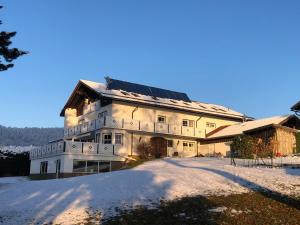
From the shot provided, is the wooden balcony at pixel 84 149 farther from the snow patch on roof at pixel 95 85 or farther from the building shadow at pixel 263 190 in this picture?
the building shadow at pixel 263 190

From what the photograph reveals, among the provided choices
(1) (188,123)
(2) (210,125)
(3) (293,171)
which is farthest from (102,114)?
(3) (293,171)

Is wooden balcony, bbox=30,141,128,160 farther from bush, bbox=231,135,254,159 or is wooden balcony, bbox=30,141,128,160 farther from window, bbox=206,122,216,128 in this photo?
window, bbox=206,122,216,128

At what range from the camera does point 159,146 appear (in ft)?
147

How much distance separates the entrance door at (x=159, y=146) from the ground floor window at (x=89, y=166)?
7.39 metres

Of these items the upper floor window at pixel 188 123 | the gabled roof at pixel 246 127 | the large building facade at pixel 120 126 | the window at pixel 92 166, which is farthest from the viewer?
the upper floor window at pixel 188 123

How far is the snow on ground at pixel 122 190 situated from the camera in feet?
55.6

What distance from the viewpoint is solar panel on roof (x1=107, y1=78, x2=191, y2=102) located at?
47469 mm

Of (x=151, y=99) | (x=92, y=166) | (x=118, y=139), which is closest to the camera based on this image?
(x=92, y=166)

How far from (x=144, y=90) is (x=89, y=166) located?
616 inches

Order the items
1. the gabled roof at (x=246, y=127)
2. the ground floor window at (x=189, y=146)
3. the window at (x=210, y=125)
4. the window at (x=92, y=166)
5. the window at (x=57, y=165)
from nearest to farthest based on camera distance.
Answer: the window at (x=92, y=166) → the window at (x=57, y=165) → the gabled roof at (x=246, y=127) → the ground floor window at (x=189, y=146) → the window at (x=210, y=125)

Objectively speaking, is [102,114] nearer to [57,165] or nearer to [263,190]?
[57,165]

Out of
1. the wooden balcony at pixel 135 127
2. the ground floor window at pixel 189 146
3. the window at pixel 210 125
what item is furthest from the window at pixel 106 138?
the window at pixel 210 125

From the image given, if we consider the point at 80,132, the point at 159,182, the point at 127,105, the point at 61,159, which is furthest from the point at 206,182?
the point at 80,132

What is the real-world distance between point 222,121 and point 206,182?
31837 mm
